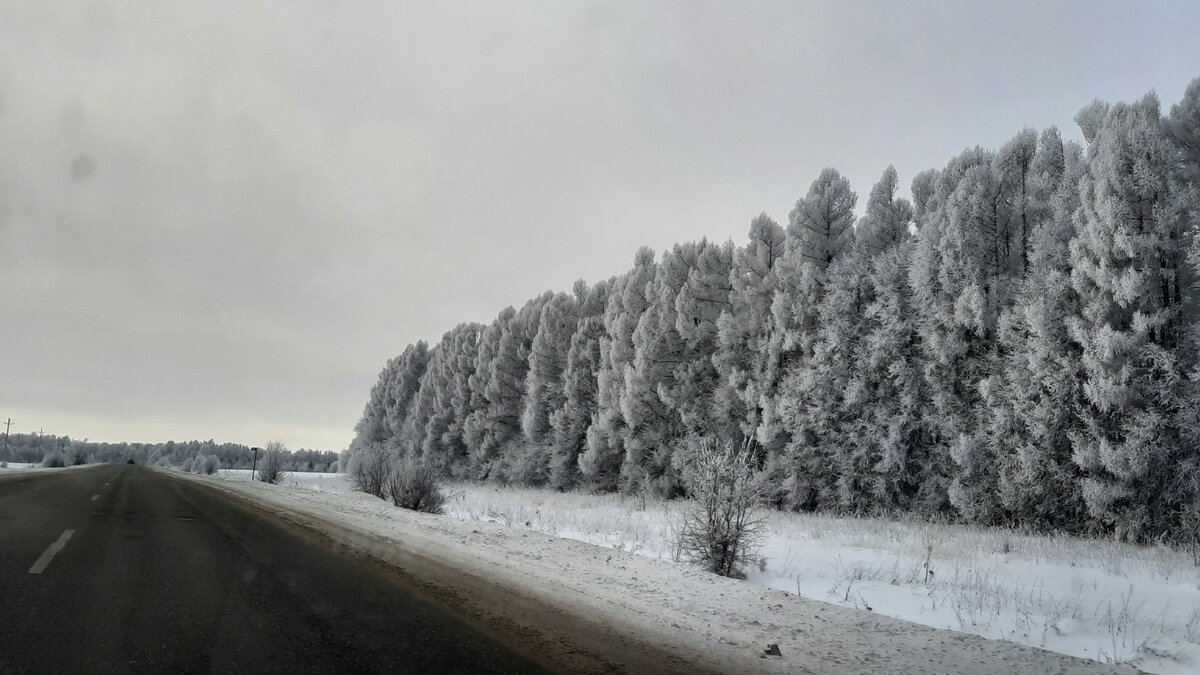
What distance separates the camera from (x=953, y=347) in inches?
963

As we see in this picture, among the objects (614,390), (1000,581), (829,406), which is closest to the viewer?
(1000,581)

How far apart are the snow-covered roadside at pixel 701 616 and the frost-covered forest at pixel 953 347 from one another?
16225 mm

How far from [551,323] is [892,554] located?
36952 millimetres

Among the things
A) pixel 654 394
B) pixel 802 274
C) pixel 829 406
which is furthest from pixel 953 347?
pixel 654 394

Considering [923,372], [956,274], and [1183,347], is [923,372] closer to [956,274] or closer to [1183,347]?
[956,274]

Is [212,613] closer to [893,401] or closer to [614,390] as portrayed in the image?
[893,401]

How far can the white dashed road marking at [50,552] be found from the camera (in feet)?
22.2

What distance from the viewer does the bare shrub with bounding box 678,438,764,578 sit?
34.0ft

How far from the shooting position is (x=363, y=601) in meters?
6.11

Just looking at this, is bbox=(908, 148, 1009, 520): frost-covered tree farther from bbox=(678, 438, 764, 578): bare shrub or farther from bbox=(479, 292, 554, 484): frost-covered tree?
bbox=(479, 292, 554, 484): frost-covered tree

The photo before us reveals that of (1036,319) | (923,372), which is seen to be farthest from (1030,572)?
(923,372)

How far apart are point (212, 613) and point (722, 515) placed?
24.3ft

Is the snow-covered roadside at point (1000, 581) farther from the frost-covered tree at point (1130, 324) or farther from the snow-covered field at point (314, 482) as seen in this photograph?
Answer: the snow-covered field at point (314, 482)

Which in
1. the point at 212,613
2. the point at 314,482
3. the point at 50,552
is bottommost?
the point at 314,482
